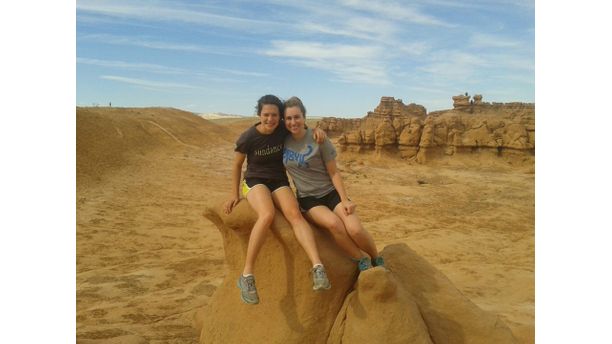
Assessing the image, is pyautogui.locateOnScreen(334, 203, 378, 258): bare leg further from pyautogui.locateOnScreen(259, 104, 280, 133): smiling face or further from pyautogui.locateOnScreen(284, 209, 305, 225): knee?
pyautogui.locateOnScreen(259, 104, 280, 133): smiling face

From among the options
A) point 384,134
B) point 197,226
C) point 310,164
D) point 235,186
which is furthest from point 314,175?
point 384,134

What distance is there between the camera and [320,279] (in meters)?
2.51

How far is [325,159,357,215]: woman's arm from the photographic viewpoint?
2725 mm

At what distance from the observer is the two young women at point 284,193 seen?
267 cm

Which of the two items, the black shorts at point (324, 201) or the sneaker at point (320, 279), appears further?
the black shorts at point (324, 201)

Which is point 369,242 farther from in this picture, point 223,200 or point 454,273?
point 454,273

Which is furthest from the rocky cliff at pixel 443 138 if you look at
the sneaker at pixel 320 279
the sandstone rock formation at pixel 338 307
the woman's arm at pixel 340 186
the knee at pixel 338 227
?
the sneaker at pixel 320 279

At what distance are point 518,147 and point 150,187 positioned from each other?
1329 cm

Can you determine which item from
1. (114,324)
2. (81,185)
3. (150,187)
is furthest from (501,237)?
(81,185)

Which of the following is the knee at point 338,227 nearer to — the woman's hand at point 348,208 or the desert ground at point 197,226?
the woman's hand at point 348,208

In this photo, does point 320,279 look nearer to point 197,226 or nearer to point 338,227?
point 338,227

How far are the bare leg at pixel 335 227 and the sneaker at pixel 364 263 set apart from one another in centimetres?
4

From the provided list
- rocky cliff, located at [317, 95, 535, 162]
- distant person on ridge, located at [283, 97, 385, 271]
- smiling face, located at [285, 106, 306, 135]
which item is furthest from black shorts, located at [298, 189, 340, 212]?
rocky cliff, located at [317, 95, 535, 162]

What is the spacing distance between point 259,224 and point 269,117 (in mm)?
701
